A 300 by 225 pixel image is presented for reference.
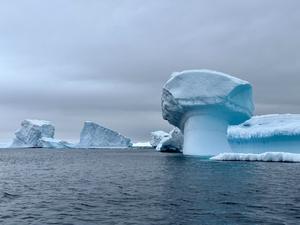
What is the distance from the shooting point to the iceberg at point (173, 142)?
72425 mm

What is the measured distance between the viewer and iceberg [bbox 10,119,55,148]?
103000 millimetres

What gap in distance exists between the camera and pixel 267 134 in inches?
1641

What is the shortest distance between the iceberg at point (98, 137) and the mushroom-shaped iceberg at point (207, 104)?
185ft

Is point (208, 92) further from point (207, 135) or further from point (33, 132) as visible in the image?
point (33, 132)

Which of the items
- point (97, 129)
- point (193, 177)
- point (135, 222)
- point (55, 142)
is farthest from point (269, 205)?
point (55, 142)

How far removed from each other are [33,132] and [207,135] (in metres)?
68.8

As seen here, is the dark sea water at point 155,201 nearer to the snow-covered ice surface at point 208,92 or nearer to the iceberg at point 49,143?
the snow-covered ice surface at point 208,92

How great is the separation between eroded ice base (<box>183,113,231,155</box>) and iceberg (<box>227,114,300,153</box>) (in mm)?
1591

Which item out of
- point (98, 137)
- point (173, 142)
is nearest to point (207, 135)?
point (173, 142)

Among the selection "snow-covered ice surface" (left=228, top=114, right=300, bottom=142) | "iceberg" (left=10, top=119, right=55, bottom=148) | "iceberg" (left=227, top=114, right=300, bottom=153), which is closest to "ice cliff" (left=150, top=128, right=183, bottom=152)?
"iceberg" (left=227, top=114, right=300, bottom=153)

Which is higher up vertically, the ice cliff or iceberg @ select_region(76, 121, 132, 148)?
iceberg @ select_region(76, 121, 132, 148)

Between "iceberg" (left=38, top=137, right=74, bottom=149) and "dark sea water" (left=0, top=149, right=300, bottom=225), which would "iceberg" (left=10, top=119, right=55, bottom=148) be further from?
"dark sea water" (left=0, top=149, right=300, bottom=225)

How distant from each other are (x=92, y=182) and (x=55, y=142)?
88.6 metres

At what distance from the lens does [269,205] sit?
16.1 m
